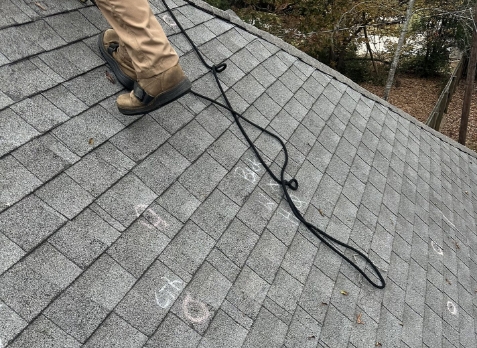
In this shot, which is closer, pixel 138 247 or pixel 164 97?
pixel 138 247

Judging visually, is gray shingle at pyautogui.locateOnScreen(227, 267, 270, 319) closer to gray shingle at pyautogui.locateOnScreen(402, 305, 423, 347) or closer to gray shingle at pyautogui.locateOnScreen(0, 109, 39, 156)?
gray shingle at pyautogui.locateOnScreen(402, 305, 423, 347)

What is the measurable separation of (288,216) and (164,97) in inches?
52.7

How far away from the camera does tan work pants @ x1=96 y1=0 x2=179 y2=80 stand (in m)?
2.82

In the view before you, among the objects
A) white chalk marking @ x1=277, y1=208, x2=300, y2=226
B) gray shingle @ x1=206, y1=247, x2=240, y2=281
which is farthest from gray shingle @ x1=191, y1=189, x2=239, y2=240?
white chalk marking @ x1=277, y1=208, x2=300, y2=226

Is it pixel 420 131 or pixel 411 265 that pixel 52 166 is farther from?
pixel 420 131

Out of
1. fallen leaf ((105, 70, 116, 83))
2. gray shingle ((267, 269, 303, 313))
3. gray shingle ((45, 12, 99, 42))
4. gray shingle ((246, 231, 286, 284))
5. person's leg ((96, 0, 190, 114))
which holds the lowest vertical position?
gray shingle ((267, 269, 303, 313))

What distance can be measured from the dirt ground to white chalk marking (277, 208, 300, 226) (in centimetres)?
1663

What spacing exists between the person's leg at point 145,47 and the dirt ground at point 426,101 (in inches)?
694

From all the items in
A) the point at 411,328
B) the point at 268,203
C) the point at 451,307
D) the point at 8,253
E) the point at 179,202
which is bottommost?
the point at 451,307

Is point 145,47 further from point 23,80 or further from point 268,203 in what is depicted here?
point 268,203

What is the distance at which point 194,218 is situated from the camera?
9.89 feet

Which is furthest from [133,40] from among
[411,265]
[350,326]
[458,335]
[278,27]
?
[278,27]

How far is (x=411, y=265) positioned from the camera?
421 centimetres

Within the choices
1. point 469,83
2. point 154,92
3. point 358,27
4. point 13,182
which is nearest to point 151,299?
point 13,182
